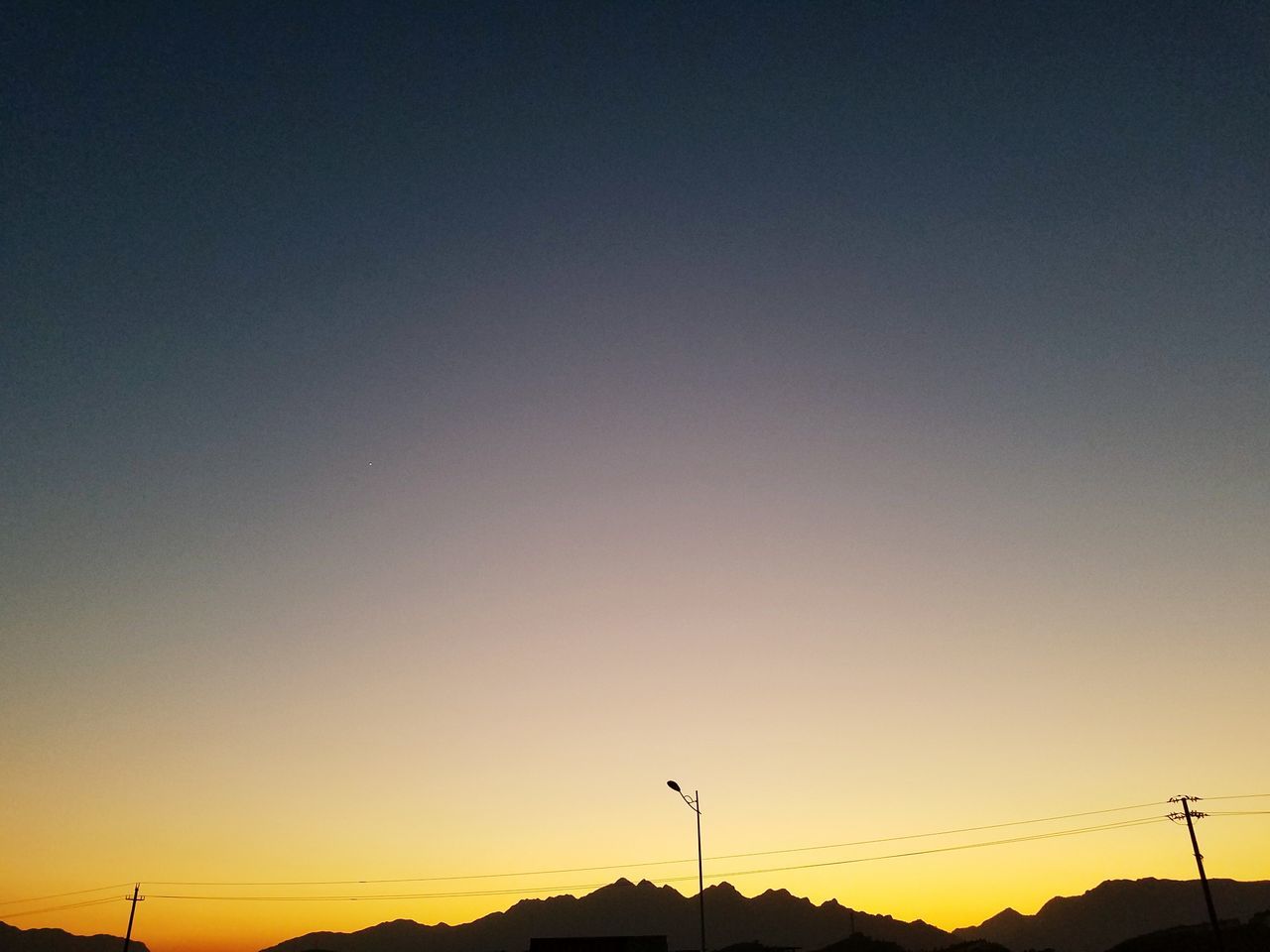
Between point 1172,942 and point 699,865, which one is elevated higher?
point 699,865

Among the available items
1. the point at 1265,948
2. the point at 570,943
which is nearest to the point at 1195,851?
the point at 1265,948

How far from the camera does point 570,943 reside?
5800cm

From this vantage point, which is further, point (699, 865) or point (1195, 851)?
point (1195, 851)

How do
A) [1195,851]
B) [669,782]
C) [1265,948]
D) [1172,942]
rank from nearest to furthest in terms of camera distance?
1. [669,782]
2. [1195,851]
3. [1265,948]
4. [1172,942]

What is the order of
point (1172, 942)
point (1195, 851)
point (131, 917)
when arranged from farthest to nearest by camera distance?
point (131, 917), point (1172, 942), point (1195, 851)

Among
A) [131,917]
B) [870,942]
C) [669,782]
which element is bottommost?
[870,942]

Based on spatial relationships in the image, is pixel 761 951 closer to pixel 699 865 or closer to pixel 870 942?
pixel 870 942

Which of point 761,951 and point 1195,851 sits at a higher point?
point 1195,851

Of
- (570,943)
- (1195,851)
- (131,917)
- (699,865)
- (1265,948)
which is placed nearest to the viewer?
(699,865)

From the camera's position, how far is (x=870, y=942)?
301ft

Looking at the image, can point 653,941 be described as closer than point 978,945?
Yes

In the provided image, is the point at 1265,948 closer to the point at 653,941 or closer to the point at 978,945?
the point at 978,945

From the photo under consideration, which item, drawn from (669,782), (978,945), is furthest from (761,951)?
(669,782)

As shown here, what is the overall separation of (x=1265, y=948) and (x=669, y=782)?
4564 cm
